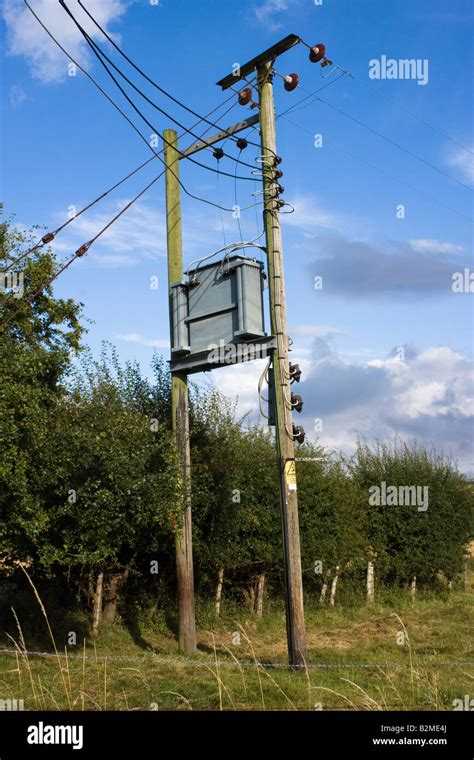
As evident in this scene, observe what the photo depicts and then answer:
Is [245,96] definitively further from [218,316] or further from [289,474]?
[289,474]

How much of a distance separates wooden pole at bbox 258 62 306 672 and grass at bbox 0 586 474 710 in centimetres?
78

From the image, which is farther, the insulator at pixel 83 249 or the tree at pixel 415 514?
the tree at pixel 415 514

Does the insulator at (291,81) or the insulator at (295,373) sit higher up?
the insulator at (291,81)

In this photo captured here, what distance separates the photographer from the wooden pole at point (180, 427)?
49.7 feet

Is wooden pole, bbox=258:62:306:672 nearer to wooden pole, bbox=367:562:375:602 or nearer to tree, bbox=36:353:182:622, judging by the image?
tree, bbox=36:353:182:622

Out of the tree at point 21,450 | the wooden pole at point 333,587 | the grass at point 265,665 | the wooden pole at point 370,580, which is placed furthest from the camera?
the wooden pole at point 370,580

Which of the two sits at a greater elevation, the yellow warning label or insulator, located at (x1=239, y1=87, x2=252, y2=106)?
insulator, located at (x1=239, y1=87, x2=252, y2=106)

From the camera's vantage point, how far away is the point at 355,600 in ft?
73.2

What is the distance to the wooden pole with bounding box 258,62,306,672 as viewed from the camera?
42.9 feet

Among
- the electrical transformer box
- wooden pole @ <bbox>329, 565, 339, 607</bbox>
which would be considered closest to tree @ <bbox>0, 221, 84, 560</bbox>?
the electrical transformer box

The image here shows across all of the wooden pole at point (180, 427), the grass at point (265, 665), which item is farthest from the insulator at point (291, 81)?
the grass at point (265, 665)

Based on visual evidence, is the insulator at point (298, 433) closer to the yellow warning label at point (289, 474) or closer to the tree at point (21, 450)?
the yellow warning label at point (289, 474)

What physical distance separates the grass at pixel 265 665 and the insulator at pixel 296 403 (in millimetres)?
4279
